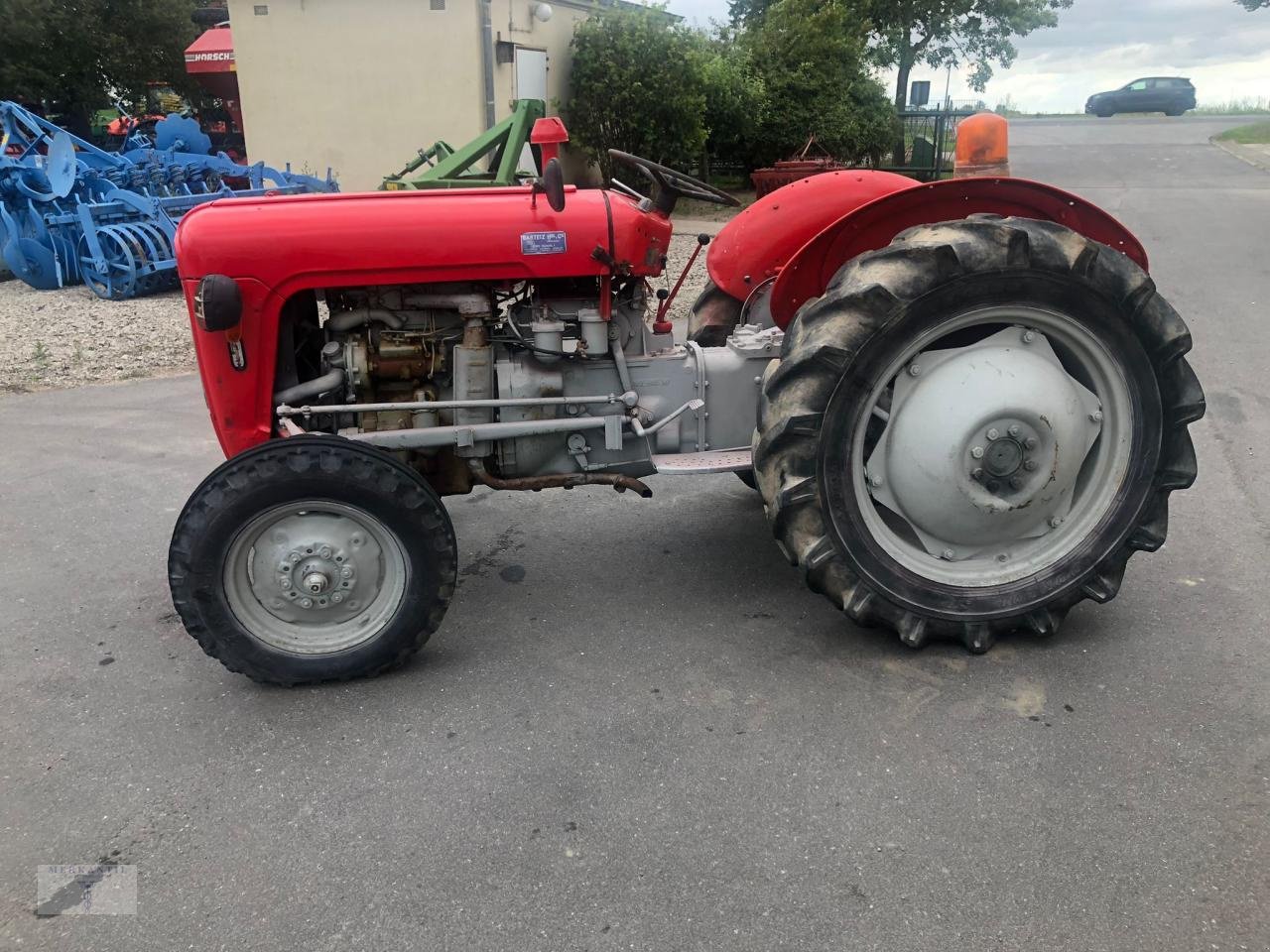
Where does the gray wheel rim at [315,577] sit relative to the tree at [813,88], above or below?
→ below

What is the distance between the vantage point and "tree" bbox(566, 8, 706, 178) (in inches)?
584

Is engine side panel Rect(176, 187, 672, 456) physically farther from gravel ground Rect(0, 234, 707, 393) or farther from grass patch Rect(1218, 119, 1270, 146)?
grass patch Rect(1218, 119, 1270, 146)

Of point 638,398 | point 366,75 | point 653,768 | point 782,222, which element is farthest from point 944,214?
point 366,75

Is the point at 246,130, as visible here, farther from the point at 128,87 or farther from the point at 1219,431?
the point at 1219,431

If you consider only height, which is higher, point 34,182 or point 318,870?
point 34,182

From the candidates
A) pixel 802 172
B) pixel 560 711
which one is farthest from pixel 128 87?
pixel 560 711

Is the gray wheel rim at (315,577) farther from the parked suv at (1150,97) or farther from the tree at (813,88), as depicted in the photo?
the parked suv at (1150,97)

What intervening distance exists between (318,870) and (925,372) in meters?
2.35

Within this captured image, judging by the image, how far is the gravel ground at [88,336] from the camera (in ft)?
24.7

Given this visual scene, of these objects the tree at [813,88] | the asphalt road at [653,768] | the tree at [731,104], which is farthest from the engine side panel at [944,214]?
the tree at [813,88]

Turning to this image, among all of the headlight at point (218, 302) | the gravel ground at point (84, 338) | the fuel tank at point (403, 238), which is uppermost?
the fuel tank at point (403, 238)

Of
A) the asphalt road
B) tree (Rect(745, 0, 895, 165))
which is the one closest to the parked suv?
tree (Rect(745, 0, 895, 165))

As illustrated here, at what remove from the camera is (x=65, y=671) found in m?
3.23

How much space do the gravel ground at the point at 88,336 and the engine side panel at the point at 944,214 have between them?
12.7 ft
